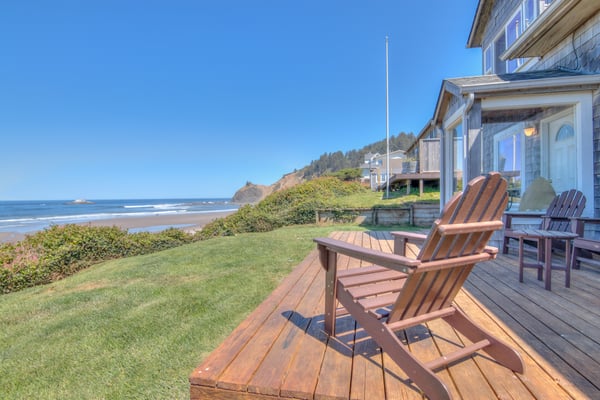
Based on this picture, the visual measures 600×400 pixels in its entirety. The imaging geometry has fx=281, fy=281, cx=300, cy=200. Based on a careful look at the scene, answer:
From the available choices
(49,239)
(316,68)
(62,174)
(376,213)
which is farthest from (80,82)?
(62,174)

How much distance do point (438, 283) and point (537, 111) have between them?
18.2 feet

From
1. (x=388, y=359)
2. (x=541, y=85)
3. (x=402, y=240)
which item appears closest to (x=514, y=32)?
(x=541, y=85)

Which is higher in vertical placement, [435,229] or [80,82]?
[80,82]

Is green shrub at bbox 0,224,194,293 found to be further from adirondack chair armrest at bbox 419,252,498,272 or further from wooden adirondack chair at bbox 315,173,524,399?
adirondack chair armrest at bbox 419,252,498,272

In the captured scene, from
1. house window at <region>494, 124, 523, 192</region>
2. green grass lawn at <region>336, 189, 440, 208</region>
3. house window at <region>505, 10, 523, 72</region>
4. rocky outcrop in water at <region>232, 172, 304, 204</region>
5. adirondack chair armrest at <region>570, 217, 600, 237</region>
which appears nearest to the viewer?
adirondack chair armrest at <region>570, 217, 600, 237</region>

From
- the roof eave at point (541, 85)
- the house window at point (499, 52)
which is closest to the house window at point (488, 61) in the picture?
the house window at point (499, 52)

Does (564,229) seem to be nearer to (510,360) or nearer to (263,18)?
(510,360)

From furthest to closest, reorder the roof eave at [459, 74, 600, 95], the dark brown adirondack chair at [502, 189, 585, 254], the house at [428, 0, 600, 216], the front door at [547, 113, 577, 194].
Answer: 1. the front door at [547, 113, 577, 194]
2. the house at [428, 0, 600, 216]
3. the roof eave at [459, 74, 600, 95]
4. the dark brown adirondack chair at [502, 189, 585, 254]

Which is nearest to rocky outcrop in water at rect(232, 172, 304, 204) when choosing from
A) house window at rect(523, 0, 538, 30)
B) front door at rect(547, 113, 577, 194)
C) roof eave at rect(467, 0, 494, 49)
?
roof eave at rect(467, 0, 494, 49)

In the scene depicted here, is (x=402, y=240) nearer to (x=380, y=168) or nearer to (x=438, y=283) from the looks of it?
(x=438, y=283)

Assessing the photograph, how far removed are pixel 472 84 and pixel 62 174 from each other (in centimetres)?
5000

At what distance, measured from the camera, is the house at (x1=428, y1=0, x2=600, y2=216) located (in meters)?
4.22

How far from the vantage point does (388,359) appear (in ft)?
4.74

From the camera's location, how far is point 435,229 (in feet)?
3.80
